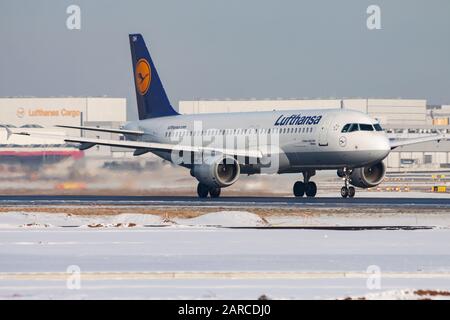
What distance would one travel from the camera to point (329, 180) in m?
114

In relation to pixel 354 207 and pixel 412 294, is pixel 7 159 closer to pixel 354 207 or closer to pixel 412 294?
pixel 354 207

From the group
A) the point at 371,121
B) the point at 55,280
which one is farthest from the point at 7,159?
the point at 55,280

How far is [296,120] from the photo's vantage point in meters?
65.1

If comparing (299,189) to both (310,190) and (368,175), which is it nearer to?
(310,190)

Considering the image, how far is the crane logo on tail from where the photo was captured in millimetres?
77188

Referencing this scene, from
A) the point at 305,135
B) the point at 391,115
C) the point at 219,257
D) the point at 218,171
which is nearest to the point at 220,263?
the point at 219,257

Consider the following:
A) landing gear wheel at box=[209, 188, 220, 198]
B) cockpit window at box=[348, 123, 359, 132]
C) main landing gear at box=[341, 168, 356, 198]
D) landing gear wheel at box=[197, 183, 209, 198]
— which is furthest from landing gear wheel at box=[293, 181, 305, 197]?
cockpit window at box=[348, 123, 359, 132]

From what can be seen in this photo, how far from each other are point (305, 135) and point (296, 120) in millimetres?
1837

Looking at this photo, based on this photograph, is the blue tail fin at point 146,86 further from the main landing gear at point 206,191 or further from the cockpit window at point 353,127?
the cockpit window at point 353,127

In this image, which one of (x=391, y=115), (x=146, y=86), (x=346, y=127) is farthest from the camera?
(x=391, y=115)

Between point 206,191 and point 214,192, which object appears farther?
point 214,192

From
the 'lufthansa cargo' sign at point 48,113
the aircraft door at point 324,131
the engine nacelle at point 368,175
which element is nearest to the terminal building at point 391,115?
the 'lufthansa cargo' sign at point 48,113
